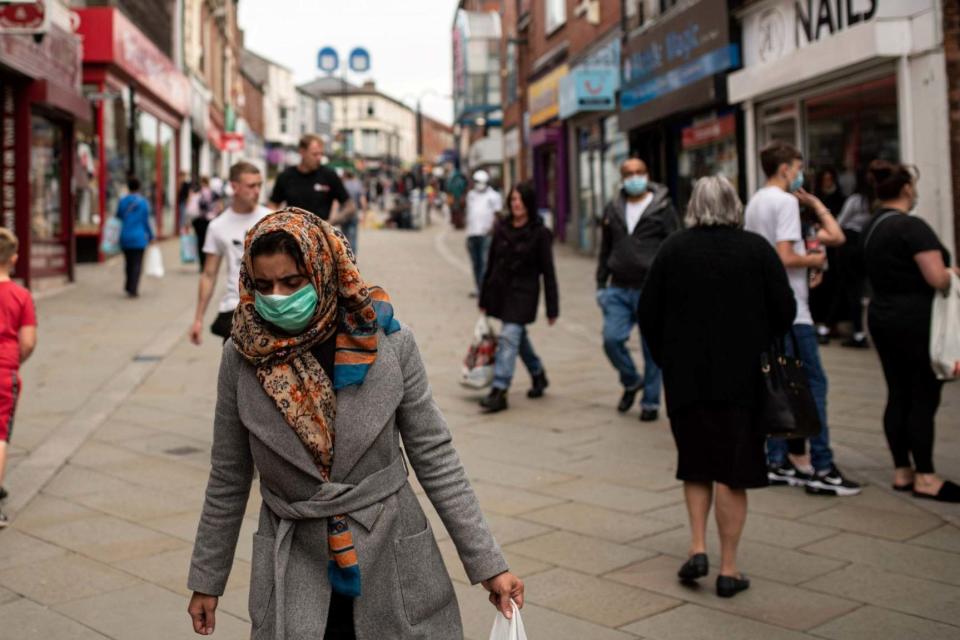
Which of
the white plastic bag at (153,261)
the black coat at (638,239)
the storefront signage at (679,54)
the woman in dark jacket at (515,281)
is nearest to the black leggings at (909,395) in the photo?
the black coat at (638,239)

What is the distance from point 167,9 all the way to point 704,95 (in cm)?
1963

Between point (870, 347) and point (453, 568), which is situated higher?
point (870, 347)

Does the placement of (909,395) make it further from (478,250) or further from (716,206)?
(478,250)

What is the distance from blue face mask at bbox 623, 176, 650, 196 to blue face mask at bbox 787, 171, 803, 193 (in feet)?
6.92

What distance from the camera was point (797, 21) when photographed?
47.5ft

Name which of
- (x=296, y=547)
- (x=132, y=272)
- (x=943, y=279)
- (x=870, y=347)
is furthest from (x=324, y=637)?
(x=132, y=272)

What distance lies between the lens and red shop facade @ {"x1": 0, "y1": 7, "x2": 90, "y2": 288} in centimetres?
1633

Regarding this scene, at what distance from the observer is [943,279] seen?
6.16m

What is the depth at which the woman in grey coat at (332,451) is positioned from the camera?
268 cm

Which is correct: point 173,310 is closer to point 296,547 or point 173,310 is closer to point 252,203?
point 252,203

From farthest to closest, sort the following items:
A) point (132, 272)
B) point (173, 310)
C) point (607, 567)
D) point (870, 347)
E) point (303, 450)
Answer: point (132, 272) < point (173, 310) < point (870, 347) < point (607, 567) < point (303, 450)

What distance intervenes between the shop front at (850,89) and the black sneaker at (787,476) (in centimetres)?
506

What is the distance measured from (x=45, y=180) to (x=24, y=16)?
4.55 m

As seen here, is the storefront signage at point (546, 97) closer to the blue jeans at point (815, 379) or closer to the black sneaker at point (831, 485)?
the blue jeans at point (815, 379)
